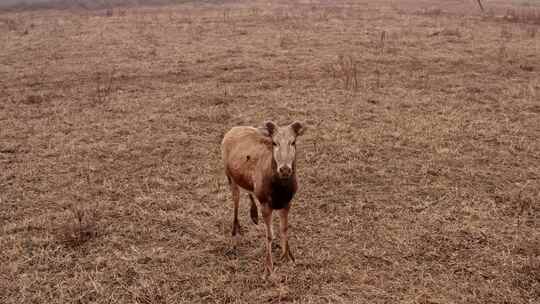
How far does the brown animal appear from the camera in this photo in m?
5.42

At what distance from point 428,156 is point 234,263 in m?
5.05

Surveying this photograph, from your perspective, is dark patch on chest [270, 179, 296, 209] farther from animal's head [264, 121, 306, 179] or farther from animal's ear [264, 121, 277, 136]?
animal's ear [264, 121, 277, 136]

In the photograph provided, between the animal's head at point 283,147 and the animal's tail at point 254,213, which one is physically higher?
the animal's head at point 283,147

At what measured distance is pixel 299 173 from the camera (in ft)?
29.0

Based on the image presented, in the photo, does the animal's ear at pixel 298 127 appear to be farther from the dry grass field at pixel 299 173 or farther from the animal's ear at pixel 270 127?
the dry grass field at pixel 299 173

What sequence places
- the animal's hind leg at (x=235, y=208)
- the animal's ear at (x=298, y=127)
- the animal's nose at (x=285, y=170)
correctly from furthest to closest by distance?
the animal's hind leg at (x=235, y=208) < the animal's ear at (x=298, y=127) < the animal's nose at (x=285, y=170)

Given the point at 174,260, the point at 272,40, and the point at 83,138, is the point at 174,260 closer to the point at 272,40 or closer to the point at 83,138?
the point at 83,138

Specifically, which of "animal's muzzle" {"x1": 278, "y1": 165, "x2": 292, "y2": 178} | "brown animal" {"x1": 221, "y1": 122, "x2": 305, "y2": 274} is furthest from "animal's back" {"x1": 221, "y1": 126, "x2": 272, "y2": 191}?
"animal's muzzle" {"x1": 278, "y1": 165, "x2": 292, "y2": 178}

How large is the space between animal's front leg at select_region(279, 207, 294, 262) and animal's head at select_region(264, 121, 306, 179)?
0.75 meters

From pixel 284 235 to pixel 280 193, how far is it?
0.80 metres

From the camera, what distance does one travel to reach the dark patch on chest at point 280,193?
18.4 ft

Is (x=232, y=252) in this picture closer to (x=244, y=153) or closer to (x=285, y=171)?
(x=244, y=153)

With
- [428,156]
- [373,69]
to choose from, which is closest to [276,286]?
[428,156]

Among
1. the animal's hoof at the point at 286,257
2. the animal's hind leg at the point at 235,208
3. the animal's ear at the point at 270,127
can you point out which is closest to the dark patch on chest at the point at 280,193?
the animal's ear at the point at 270,127
